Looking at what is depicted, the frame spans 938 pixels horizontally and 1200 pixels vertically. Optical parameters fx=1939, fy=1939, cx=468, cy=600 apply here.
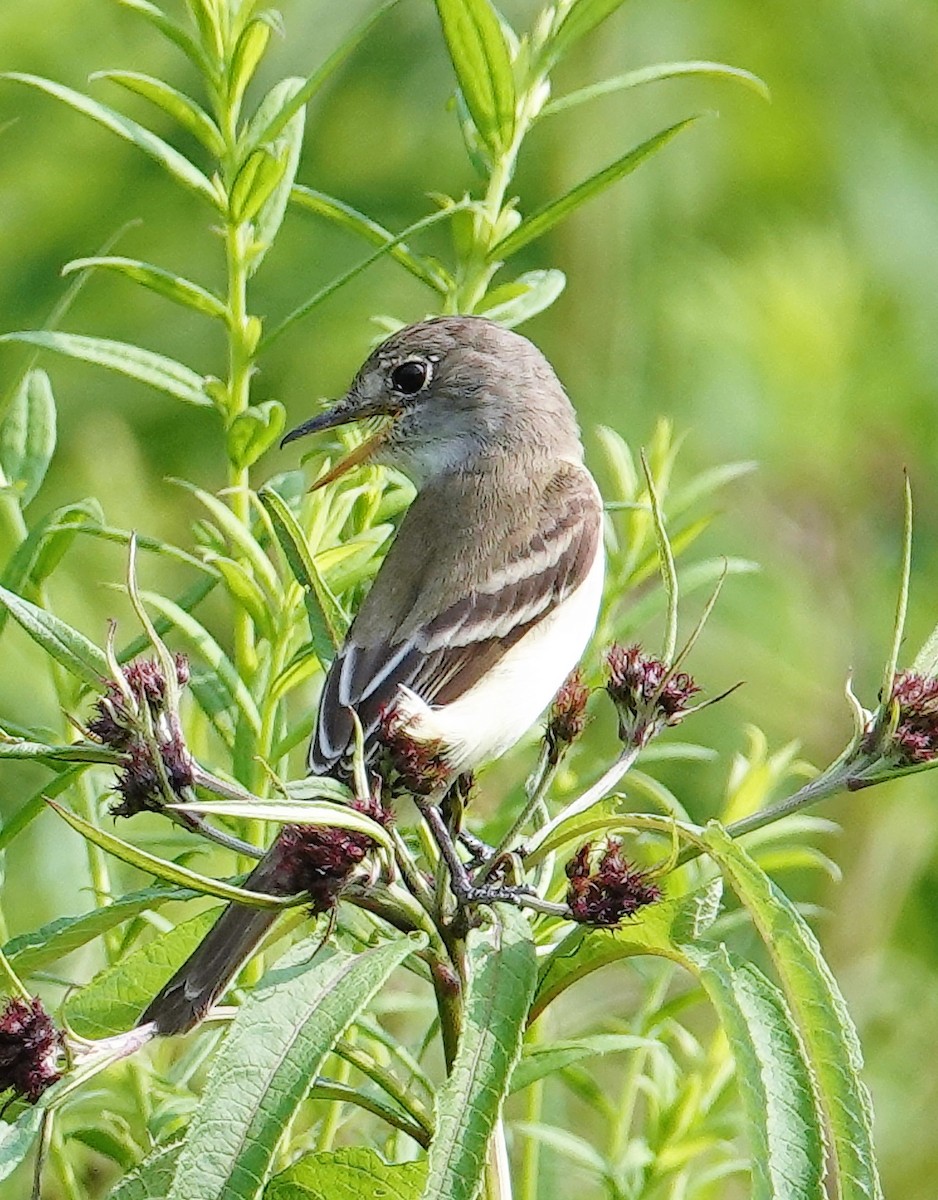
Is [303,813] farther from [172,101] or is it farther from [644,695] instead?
[172,101]

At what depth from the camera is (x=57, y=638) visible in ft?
6.39

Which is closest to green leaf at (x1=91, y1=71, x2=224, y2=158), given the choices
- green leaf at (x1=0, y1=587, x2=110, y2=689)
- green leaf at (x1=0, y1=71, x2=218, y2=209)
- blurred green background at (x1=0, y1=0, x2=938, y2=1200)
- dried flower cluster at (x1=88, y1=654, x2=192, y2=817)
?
green leaf at (x1=0, y1=71, x2=218, y2=209)

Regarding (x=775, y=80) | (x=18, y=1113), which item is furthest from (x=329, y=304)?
(x=18, y=1113)

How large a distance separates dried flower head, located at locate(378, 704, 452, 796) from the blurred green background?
2.09 meters

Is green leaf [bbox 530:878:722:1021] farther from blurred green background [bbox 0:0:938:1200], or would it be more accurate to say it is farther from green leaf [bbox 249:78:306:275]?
blurred green background [bbox 0:0:938:1200]

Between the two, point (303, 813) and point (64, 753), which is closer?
point (303, 813)

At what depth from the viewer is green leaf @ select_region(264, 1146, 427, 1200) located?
2.01 m

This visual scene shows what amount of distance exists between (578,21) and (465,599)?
105cm

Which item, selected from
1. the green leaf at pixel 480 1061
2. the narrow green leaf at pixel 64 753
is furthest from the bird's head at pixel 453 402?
the green leaf at pixel 480 1061

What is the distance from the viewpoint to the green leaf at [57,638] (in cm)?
193

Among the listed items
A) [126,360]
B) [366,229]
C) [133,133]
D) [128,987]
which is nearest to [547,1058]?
[128,987]

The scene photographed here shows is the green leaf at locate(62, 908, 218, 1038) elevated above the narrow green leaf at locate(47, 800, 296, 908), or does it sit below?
below

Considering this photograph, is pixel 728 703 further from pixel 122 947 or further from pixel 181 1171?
pixel 181 1171

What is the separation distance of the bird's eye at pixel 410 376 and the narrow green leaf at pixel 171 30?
3.68 feet
